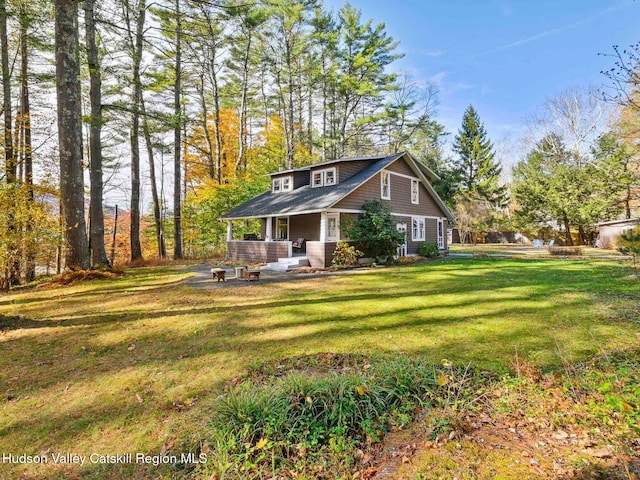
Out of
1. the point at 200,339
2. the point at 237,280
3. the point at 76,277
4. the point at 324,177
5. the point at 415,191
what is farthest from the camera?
the point at 415,191

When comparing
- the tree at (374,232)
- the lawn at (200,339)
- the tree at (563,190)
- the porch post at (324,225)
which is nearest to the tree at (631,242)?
the lawn at (200,339)

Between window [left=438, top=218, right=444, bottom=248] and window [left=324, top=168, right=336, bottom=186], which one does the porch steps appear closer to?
window [left=324, top=168, right=336, bottom=186]

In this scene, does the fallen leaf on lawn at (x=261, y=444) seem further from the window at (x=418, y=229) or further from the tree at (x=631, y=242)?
the window at (x=418, y=229)

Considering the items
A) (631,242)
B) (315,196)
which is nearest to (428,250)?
(315,196)

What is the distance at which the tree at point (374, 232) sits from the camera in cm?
1442

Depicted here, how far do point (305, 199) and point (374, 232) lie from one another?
407cm

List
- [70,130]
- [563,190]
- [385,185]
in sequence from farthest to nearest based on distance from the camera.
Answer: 1. [563,190]
2. [385,185]
3. [70,130]

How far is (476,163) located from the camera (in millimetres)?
33781

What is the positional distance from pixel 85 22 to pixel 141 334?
42.0 ft

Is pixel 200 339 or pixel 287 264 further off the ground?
pixel 287 264

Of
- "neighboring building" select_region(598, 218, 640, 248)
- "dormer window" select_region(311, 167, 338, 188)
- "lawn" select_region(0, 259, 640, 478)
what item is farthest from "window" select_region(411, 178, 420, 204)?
"neighboring building" select_region(598, 218, 640, 248)

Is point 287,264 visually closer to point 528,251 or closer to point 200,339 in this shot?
point 200,339

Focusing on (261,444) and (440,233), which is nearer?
(261,444)

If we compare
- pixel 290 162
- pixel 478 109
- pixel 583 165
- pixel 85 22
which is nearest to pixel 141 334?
pixel 85 22
